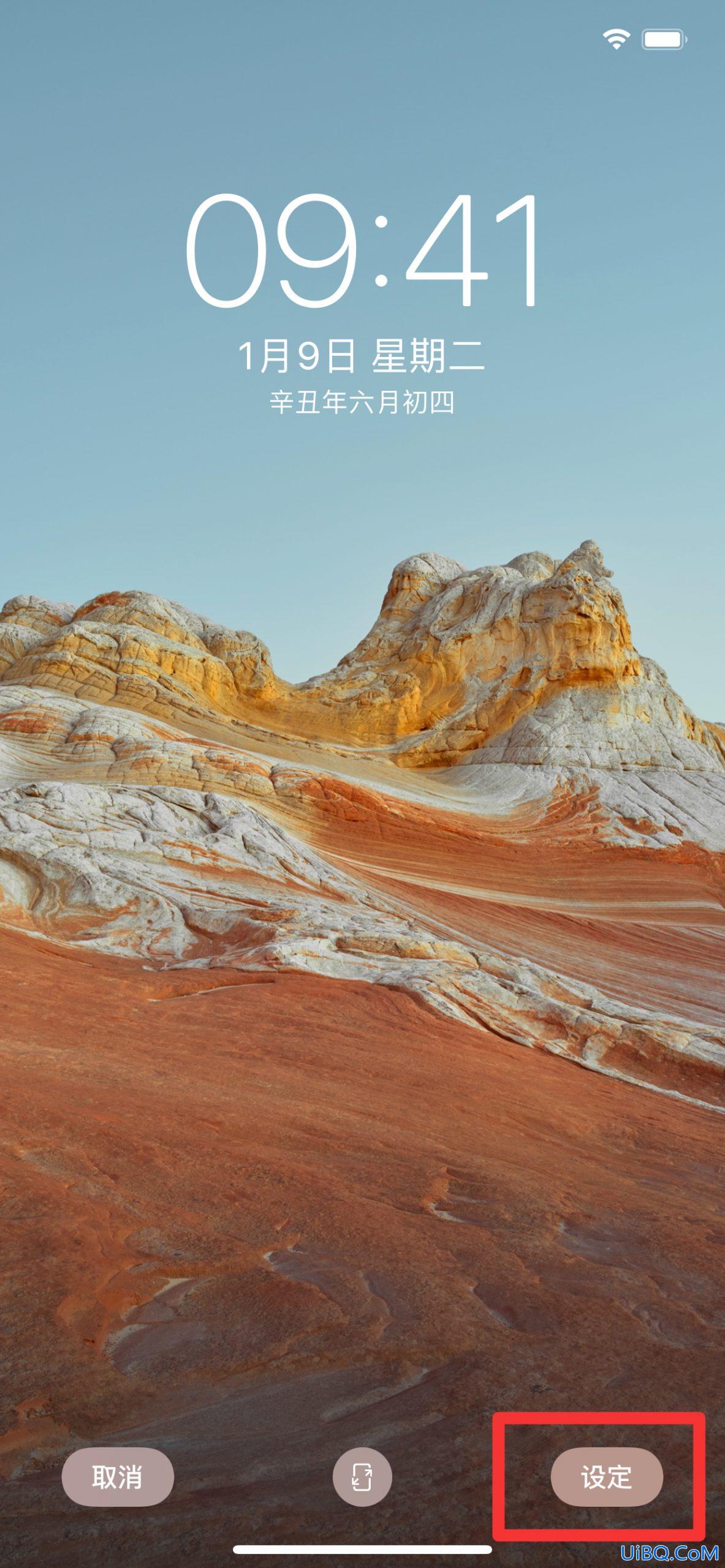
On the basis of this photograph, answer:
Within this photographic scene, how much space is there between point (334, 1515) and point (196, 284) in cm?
1237

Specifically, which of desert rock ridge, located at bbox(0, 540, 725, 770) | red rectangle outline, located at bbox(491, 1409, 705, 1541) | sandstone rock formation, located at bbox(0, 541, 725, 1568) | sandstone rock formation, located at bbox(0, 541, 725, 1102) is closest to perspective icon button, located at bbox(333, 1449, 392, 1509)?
sandstone rock formation, located at bbox(0, 541, 725, 1568)

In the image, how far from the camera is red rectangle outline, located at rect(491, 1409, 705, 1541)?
2.20 metres

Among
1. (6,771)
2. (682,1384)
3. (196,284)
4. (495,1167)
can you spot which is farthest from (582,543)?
(682,1384)

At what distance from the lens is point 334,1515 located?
89.7 inches

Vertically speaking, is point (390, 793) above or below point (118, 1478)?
above

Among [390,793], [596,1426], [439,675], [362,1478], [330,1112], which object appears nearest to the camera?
[362,1478]

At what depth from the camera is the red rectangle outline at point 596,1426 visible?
2.20m

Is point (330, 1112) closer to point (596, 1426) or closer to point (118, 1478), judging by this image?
point (596, 1426)

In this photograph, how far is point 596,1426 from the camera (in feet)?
8.92

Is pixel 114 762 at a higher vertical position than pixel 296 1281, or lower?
higher

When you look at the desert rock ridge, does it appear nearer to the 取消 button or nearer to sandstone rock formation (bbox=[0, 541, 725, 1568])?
sandstone rock formation (bbox=[0, 541, 725, 1568])

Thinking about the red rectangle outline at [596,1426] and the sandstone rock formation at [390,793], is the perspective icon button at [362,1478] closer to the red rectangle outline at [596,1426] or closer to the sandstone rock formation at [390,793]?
the red rectangle outline at [596,1426]

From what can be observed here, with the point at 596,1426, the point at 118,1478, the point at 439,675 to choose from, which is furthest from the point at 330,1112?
the point at 439,675

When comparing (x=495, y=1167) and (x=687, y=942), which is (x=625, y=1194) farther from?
(x=687, y=942)
